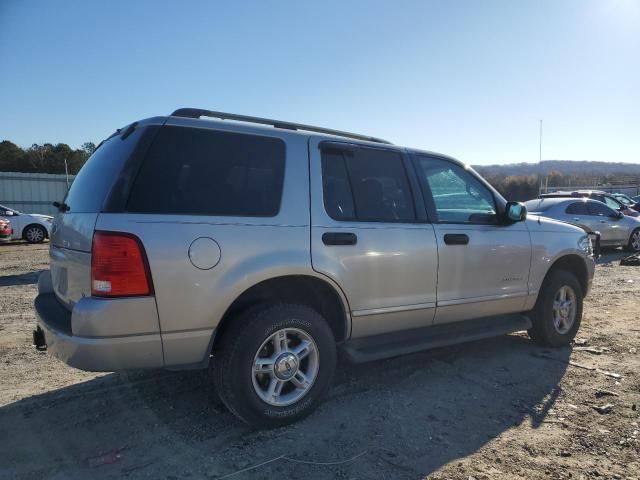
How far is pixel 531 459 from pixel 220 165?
2626 millimetres

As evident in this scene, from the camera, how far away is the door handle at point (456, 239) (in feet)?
13.5

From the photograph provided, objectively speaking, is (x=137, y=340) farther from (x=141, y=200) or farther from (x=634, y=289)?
(x=634, y=289)

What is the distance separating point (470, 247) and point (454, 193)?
53cm

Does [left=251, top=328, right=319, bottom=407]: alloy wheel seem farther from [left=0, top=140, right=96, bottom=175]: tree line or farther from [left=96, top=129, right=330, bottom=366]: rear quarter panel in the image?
[left=0, top=140, right=96, bottom=175]: tree line

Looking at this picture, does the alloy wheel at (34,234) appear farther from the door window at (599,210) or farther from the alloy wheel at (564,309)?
the door window at (599,210)

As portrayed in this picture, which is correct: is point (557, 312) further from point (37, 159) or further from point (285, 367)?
point (37, 159)

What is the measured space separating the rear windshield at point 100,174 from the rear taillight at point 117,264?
10.7 inches

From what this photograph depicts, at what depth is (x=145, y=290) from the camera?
2779 millimetres

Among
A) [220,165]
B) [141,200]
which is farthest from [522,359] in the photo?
[141,200]

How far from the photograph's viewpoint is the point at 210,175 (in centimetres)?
313

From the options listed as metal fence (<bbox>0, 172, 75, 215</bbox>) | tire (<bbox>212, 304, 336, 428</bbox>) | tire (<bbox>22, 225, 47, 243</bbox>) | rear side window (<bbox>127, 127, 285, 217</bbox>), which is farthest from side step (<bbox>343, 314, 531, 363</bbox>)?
metal fence (<bbox>0, 172, 75, 215</bbox>)

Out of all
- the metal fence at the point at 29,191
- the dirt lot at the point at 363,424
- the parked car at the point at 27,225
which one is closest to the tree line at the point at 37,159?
the metal fence at the point at 29,191

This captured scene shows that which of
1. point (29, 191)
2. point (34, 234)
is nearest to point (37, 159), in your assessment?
point (29, 191)

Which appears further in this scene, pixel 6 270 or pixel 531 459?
pixel 6 270
